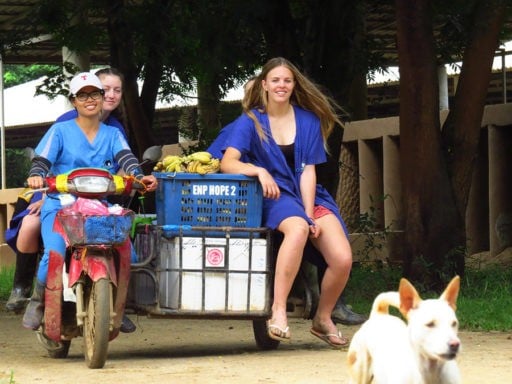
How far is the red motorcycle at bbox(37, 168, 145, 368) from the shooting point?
7535 mm

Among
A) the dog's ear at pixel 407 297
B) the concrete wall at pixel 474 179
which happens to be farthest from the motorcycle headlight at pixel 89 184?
the concrete wall at pixel 474 179

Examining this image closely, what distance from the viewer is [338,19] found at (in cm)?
1226

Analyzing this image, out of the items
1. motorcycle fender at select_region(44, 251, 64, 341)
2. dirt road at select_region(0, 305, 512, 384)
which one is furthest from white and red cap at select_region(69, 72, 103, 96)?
dirt road at select_region(0, 305, 512, 384)

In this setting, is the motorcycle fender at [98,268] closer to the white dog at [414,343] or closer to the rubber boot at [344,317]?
the rubber boot at [344,317]

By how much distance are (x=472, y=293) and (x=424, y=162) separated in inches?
48.3

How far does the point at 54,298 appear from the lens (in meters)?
7.91

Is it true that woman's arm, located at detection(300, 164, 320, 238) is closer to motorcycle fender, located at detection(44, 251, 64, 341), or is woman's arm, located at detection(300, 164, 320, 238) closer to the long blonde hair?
the long blonde hair

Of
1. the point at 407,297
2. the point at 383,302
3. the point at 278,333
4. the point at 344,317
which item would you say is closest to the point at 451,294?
the point at 407,297

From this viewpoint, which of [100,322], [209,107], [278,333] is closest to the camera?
[100,322]

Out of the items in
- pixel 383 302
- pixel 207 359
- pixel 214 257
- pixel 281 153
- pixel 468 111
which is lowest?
pixel 207 359

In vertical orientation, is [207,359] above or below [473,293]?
below

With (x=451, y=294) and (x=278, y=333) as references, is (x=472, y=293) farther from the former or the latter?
(x=451, y=294)

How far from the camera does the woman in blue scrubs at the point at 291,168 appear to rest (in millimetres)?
8023

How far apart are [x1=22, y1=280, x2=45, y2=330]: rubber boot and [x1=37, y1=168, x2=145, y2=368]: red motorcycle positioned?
0.19ft
